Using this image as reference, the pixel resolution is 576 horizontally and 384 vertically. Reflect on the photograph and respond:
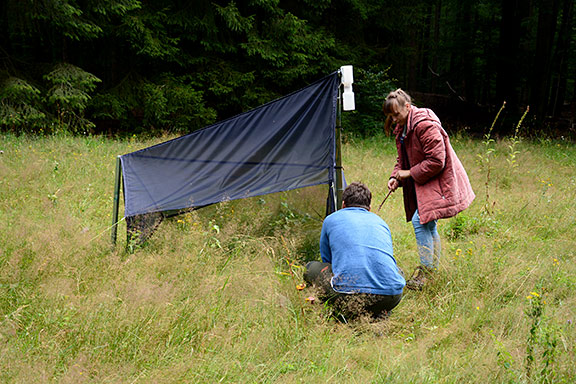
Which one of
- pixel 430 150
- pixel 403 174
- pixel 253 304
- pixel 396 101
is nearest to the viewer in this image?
pixel 253 304

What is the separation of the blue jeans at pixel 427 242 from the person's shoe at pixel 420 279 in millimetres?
Result: 42

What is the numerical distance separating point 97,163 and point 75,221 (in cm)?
236

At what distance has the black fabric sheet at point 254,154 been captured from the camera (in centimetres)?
356

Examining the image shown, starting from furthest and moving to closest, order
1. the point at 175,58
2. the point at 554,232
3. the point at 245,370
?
1. the point at 175,58
2. the point at 554,232
3. the point at 245,370

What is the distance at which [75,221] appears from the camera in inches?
158

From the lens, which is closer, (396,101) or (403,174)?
(396,101)

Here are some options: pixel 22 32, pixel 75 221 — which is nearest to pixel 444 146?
pixel 75 221

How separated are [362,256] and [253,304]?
786 mm

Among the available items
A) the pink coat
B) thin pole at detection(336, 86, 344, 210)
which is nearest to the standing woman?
the pink coat

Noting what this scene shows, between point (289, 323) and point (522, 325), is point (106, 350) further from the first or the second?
point (522, 325)

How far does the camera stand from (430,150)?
9.89ft

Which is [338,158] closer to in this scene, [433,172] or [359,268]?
[433,172]

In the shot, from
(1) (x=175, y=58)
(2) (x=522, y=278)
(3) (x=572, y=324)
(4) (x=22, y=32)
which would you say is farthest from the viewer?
(1) (x=175, y=58)

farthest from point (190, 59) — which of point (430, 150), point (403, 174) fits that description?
point (430, 150)
